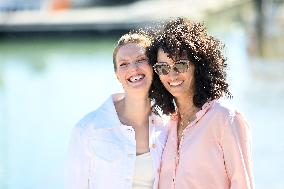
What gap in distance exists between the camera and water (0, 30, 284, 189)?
853cm

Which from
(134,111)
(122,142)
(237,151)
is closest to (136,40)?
(134,111)

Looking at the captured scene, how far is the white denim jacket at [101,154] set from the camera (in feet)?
9.37

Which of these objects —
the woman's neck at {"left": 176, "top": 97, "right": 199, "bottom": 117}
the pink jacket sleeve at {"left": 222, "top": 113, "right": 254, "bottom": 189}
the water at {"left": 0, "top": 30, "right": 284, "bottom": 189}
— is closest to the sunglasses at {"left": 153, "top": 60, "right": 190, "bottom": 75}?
the woman's neck at {"left": 176, "top": 97, "right": 199, "bottom": 117}

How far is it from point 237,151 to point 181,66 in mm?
346

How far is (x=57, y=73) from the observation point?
1633cm

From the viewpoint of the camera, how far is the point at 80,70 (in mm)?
16469

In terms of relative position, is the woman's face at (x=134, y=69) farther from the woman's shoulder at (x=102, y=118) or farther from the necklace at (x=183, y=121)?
the necklace at (x=183, y=121)

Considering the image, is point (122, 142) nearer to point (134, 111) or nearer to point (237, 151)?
point (134, 111)

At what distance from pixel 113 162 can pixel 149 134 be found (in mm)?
181

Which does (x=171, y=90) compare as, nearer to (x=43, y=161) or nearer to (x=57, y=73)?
(x=43, y=161)

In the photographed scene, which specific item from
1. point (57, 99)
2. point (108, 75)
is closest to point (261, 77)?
point (108, 75)

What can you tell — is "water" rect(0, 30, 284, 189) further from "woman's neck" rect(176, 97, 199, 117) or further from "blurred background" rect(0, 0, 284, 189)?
"woman's neck" rect(176, 97, 199, 117)

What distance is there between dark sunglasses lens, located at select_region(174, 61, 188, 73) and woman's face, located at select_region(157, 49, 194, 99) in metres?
0.01

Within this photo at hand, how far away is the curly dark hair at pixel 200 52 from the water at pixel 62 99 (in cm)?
398
